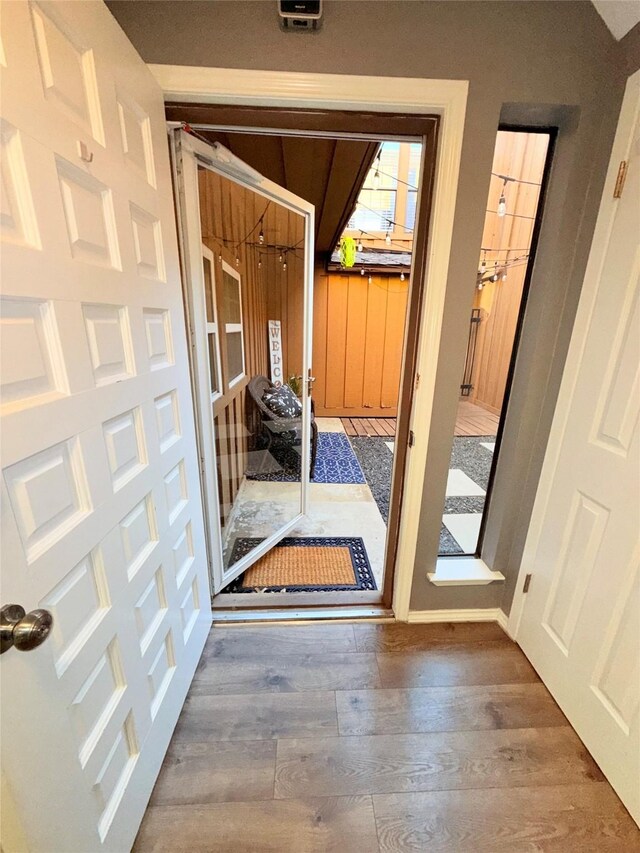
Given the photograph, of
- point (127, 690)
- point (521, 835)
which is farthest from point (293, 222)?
point (521, 835)

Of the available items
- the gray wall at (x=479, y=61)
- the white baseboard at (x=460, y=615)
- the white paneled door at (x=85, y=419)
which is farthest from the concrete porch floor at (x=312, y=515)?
the gray wall at (x=479, y=61)

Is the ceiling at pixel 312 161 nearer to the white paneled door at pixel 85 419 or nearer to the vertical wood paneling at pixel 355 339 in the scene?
the white paneled door at pixel 85 419

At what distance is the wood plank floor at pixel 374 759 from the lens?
995 mm

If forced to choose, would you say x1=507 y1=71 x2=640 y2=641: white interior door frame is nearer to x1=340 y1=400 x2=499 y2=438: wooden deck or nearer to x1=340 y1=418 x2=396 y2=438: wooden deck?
x1=340 y1=400 x2=499 y2=438: wooden deck

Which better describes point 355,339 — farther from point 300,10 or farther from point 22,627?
point 22,627

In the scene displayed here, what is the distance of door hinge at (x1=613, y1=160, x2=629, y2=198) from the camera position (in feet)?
3.56

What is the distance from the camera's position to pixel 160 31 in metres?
1.07

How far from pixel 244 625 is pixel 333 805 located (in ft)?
2.54

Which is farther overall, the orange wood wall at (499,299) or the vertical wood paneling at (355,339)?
the vertical wood paneling at (355,339)

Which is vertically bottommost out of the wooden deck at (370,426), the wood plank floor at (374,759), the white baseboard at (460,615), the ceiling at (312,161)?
the wooden deck at (370,426)

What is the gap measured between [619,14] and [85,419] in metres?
1.94

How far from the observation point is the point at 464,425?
15.5 ft

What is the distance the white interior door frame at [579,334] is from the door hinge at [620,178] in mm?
18

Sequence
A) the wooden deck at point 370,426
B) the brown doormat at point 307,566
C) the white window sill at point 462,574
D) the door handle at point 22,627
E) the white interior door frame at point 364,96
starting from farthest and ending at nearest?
the wooden deck at point 370,426 < the brown doormat at point 307,566 < the white window sill at point 462,574 < the white interior door frame at point 364,96 < the door handle at point 22,627
